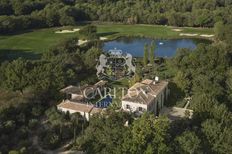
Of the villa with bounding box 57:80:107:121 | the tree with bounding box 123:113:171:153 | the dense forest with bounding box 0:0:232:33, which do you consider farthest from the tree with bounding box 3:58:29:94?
the dense forest with bounding box 0:0:232:33

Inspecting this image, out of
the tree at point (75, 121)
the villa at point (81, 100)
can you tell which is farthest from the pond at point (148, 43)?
the tree at point (75, 121)

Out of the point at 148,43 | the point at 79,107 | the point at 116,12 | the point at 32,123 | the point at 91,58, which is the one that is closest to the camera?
the point at 32,123

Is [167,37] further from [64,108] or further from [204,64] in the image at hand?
[64,108]

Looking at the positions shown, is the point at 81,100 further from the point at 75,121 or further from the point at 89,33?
the point at 89,33

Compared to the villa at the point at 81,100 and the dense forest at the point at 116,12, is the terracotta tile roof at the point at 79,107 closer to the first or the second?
the villa at the point at 81,100

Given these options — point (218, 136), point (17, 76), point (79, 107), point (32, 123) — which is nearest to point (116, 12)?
point (17, 76)

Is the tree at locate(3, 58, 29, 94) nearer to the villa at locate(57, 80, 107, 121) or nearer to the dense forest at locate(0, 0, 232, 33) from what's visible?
the villa at locate(57, 80, 107, 121)

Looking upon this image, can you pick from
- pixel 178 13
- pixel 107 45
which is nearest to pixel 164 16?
pixel 178 13
